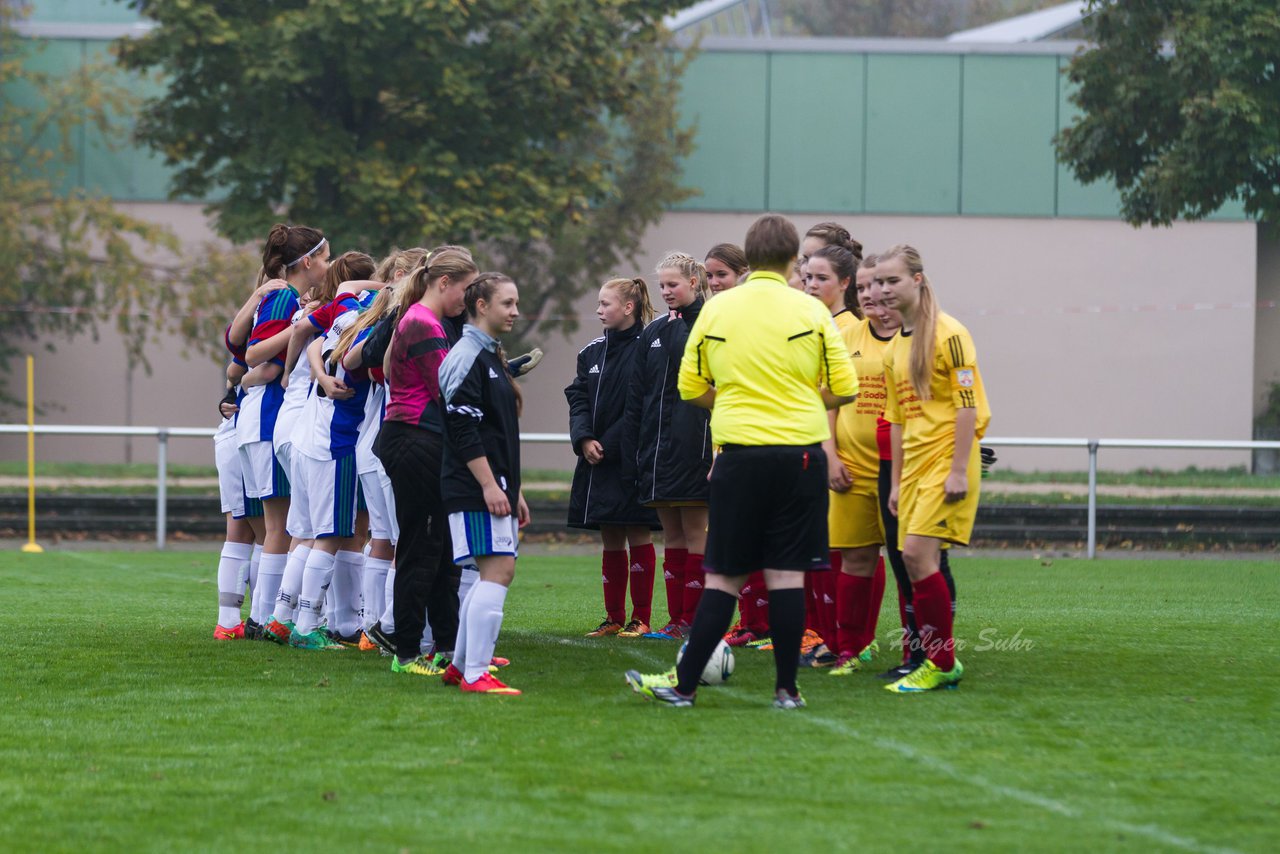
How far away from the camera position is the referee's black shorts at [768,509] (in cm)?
605

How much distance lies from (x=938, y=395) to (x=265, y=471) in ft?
11.5

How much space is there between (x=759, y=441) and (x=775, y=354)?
33 cm

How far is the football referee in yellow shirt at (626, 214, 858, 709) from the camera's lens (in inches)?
239

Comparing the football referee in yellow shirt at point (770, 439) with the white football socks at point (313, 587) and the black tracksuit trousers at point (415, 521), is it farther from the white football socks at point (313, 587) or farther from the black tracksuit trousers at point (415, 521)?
the white football socks at point (313, 587)

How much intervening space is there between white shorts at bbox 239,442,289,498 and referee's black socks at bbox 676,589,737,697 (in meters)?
2.87

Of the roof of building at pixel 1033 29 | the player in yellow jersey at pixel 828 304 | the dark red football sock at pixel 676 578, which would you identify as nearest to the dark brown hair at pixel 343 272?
the dark red football sock at pixel 676 578

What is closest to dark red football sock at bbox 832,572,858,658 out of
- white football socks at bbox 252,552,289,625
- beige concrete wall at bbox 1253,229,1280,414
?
white football socks at bbox 252,552,289,625

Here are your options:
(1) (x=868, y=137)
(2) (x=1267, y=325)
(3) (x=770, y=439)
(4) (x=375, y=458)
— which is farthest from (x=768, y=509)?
(2) (x=1267, y=325)

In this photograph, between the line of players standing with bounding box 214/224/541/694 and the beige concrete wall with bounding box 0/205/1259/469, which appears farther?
the beige concrete wall with bounding box 0/205/1259/469

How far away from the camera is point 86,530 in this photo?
1847cm

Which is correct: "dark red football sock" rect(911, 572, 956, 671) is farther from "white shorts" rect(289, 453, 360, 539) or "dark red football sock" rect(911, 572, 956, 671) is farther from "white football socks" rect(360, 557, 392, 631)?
"white shorts" rect(289, 453, 360, 539)

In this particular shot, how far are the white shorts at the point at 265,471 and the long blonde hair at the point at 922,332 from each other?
3.35 meters

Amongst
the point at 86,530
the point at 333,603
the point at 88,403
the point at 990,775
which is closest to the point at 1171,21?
the point at 86,530

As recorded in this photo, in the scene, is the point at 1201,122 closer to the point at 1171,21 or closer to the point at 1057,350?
the point at 1171,21
